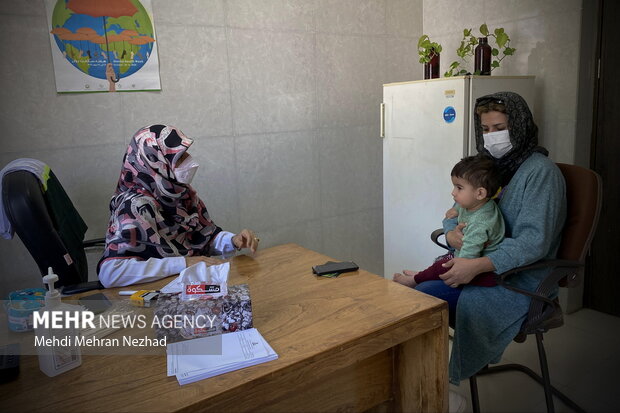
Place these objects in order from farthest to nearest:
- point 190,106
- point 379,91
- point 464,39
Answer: point 379,91 → point 464,39 → point 190,106

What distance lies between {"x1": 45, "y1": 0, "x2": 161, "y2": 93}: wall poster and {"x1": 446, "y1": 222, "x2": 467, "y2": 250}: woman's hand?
6.19 feet

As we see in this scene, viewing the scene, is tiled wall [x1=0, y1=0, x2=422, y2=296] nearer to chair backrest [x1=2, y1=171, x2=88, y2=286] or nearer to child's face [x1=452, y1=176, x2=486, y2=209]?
chair backrest [x1=2, y1=171, x2=88, y2=286]

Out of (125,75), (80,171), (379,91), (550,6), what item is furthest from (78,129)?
(550,6)

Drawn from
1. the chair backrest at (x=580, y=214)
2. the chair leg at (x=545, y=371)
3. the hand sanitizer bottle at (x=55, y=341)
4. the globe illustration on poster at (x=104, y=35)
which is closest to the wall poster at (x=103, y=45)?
→ the globe illustration on poster at (x=104, y=35)

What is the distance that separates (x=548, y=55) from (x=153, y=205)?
263cm

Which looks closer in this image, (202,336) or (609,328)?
(202,336)

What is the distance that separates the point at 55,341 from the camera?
3.64 feet

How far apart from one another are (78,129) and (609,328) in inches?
134

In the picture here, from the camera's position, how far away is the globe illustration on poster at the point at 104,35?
249 cm

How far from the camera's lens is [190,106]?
9.64ft

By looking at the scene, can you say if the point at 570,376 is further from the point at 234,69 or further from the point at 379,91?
the point at 234,69

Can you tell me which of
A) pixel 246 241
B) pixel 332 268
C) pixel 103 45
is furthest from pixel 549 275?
pixel 103 45

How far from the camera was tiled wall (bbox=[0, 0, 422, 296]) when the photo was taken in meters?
2.48

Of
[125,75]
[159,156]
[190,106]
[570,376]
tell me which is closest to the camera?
[159,156]
